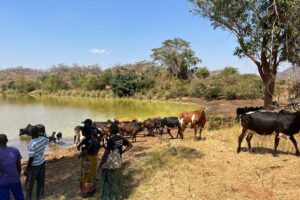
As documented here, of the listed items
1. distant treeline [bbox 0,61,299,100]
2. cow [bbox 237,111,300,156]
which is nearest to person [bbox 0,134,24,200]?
cow [bbox 237,111,300,156]

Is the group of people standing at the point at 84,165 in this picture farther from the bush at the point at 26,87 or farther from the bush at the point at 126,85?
the bush at the point at 26,87

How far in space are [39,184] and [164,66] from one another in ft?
206

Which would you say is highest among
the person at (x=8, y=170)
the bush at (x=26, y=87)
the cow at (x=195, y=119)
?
the bush at (x=26, y=87)

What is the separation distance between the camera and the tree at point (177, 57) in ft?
219

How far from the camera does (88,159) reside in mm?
8031

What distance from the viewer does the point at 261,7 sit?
1547 centimetres

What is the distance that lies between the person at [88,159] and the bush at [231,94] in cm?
3576

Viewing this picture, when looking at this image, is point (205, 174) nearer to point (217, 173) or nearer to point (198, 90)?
point (217, 173)

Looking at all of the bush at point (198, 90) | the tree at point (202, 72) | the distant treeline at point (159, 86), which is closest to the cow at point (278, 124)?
the distant treeline at point (159, 86)

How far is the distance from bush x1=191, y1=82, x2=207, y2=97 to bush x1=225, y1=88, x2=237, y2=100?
3.96m

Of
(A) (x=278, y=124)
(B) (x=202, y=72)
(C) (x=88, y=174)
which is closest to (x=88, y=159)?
(C) (x=88, y=174)

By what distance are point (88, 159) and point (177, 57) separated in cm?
6090

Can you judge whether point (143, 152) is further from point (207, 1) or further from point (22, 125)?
point (22, 125)

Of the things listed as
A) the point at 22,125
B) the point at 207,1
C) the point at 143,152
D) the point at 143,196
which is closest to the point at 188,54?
the point at 22,125
